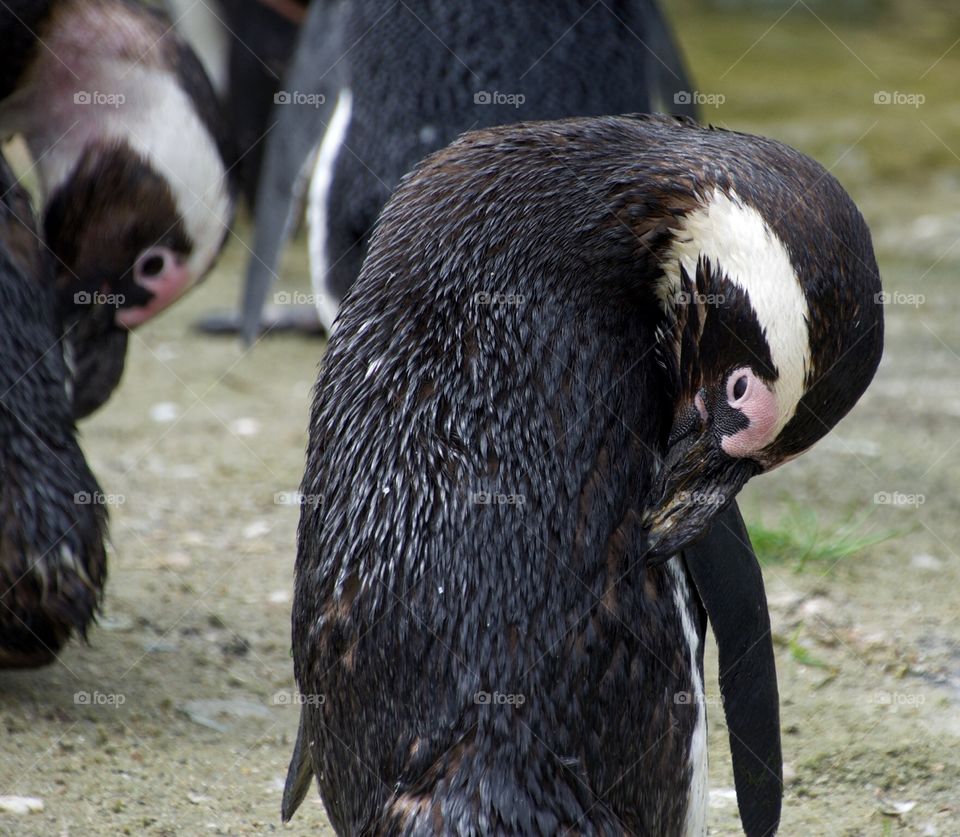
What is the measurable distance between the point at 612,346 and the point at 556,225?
175 mm

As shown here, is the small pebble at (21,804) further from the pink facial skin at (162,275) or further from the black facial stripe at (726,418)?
the black facial stripe at (726,418)

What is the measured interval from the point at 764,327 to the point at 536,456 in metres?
0.34

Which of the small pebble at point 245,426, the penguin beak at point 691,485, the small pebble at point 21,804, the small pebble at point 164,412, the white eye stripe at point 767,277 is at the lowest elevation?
the small pebble at point 21,804

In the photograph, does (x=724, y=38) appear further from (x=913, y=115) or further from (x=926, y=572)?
(x=926, y=572)

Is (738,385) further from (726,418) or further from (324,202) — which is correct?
(324,202)

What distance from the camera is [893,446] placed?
170 inches

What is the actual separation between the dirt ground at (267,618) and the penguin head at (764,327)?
0.95 metres

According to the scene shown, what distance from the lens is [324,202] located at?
3715 millimetres

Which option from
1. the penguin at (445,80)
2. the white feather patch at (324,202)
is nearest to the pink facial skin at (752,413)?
the penguin at (445,80)

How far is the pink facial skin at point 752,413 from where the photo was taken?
170 cm

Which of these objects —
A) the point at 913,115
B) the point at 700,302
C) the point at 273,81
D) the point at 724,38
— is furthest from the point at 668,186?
the point at 724,38

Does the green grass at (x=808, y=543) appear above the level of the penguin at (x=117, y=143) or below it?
below

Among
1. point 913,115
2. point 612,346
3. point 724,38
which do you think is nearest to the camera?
point 612,346

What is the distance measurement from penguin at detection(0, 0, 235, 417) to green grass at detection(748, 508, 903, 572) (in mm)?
1539
